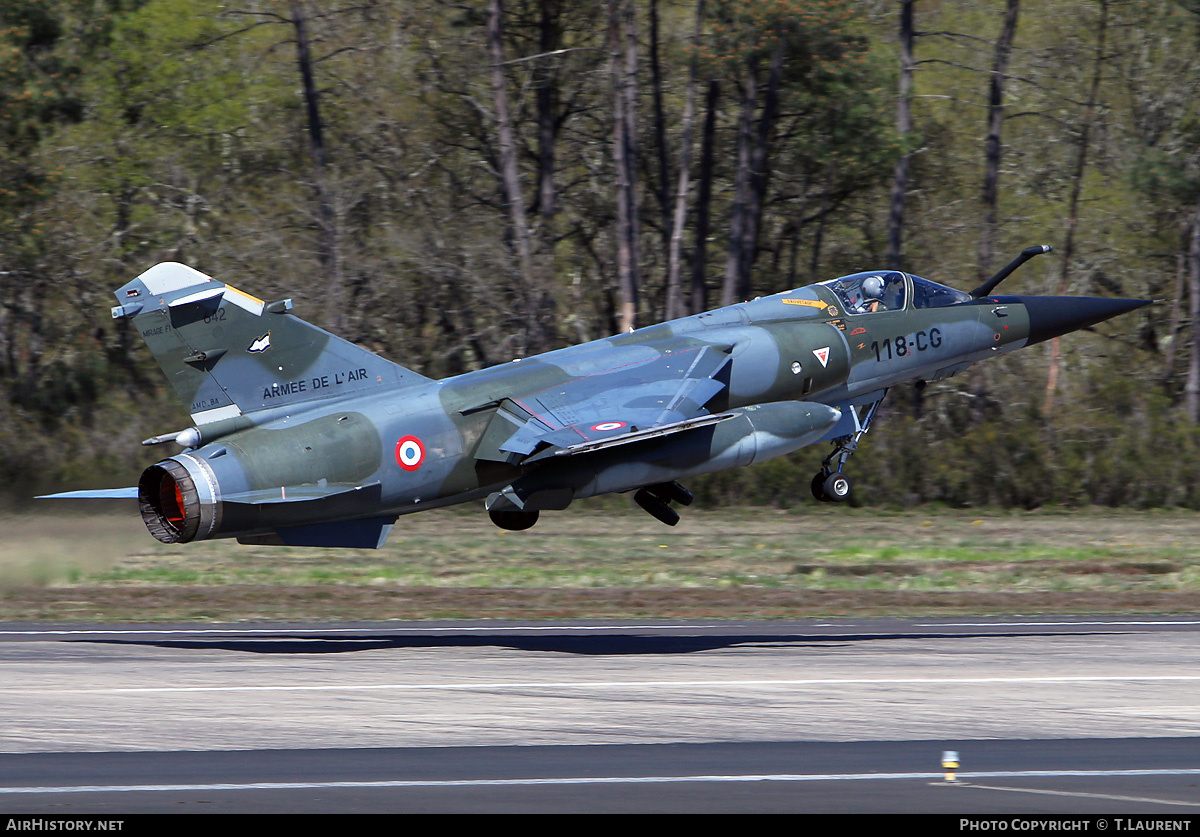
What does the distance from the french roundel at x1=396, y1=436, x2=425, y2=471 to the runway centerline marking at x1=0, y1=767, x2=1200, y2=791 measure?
7.16 m

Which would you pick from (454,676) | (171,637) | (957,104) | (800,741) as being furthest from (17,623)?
(957,104)

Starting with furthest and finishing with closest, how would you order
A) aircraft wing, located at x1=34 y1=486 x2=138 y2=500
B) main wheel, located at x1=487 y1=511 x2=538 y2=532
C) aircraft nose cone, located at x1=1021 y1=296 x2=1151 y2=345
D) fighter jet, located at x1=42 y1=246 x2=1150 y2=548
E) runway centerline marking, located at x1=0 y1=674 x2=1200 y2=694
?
aircraft nose cone, located at x1=1021 y1=296 x2=1151 y2=345
main wheel, located at x1=487 y1=511 x2=538 y2=532
aircraft wing, located at x1=34 y1=486 x2=138 y2=500
fighter jet, located at x1=42 y1=246 x2=1150 y2=548
runway centerline marking, located at x1=0 y1=674 x2=1200 y2=694

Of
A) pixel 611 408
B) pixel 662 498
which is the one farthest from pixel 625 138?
pixel 611 408

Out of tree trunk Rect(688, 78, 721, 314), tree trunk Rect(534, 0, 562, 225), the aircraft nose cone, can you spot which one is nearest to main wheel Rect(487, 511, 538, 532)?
the aircraft nose cone

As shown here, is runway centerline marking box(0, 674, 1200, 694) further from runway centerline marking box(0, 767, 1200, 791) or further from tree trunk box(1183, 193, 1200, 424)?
tree trunk box(1183, 193, 1200, 424)

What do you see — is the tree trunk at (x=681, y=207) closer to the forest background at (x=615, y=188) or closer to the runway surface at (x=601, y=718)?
the forest background at (x=615, y=188)

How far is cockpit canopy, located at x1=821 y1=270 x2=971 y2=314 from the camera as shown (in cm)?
2109

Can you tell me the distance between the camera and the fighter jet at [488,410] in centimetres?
1706

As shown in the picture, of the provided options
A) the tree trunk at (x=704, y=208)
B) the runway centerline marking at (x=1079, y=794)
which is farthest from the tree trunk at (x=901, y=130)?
the runway centerline marking at (x=1079, y=794)

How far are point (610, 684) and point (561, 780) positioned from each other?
4983 mm

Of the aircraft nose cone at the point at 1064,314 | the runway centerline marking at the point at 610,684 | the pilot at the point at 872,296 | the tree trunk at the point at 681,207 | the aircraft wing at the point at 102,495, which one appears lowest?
the runway centerline marking at the point at 610,684

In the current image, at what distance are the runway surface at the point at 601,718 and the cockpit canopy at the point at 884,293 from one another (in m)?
4.94

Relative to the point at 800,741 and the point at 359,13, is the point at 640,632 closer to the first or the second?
the point at 800,741

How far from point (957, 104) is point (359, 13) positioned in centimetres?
1908
